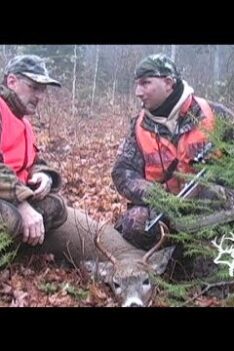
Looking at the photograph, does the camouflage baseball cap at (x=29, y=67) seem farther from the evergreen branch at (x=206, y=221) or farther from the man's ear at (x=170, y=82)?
the evergreen branch at (x=206, y=221)

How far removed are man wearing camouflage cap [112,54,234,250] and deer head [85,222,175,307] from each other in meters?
0.07

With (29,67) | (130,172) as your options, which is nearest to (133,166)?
(130,172)

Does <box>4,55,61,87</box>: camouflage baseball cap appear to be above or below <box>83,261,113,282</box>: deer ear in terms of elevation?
above

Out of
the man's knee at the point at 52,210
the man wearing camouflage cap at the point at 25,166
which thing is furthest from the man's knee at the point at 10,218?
the man's knee at the point at 52,210

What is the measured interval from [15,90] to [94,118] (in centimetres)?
47

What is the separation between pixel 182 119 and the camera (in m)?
5.21

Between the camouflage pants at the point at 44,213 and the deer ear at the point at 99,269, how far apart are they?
11.1 inches

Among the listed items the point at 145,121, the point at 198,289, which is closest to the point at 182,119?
the point at 145,121

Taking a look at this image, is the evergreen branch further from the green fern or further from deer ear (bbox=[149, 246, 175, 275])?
the green fern

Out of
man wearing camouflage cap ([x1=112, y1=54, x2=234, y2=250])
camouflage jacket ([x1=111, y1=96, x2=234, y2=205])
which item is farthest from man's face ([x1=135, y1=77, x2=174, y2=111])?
camouflage jacket ([x1=111, y1=96, x2=234, y2=205])

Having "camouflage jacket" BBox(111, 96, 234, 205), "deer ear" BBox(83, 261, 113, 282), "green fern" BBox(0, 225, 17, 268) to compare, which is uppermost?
"camouflage jacket" BBox(111, 96, 234, 205)

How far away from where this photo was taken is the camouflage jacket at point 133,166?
5.23m

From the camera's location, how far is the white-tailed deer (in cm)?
512
